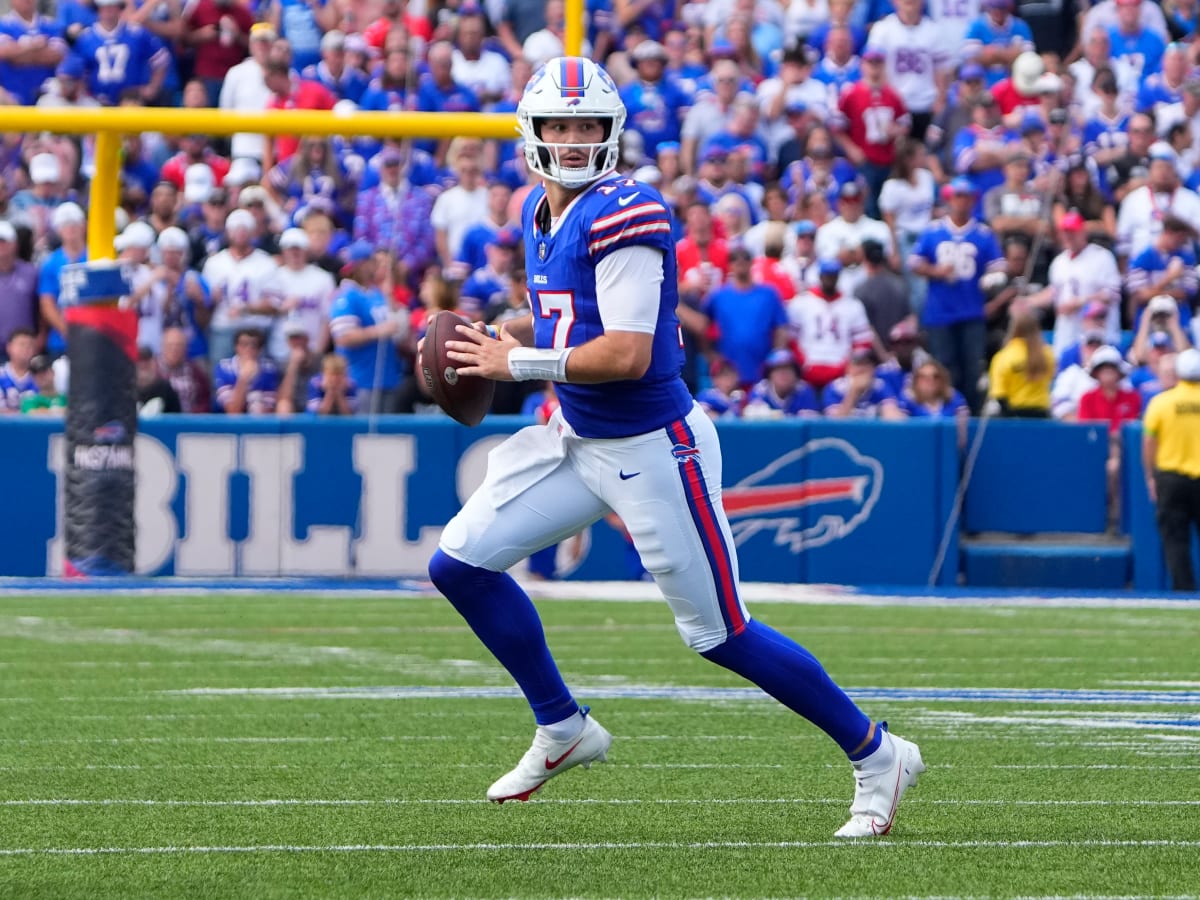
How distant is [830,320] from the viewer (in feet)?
45.5

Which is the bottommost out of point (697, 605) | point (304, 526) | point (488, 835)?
point (304, 526)

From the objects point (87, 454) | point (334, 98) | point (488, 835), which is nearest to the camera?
point (488, 835)

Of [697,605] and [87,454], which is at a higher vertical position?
[697,605]

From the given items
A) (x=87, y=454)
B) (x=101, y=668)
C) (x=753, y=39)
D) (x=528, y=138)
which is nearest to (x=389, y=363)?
(x=87, y=454)

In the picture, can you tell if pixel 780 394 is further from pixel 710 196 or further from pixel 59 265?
pixel 59 265

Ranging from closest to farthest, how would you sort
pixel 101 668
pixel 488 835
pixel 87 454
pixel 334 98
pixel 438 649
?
pixel 488 835 → pixel 101 668 → pixel 438 649 → pixel 87 454 → pixel 334 98

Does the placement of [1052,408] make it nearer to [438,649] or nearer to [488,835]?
[438,649]

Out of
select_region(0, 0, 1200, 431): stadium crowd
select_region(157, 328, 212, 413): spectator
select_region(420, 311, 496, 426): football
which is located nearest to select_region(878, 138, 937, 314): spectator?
select_region(0, 0, 1200, 431): stadium crowd

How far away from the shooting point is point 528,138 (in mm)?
4906

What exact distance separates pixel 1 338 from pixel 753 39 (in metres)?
6.15

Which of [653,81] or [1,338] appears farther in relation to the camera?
[653,81]

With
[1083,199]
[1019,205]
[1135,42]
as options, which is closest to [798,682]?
[1019,205]

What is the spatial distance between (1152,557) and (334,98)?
22.3ft

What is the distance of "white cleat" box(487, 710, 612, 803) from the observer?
511 centimetres
